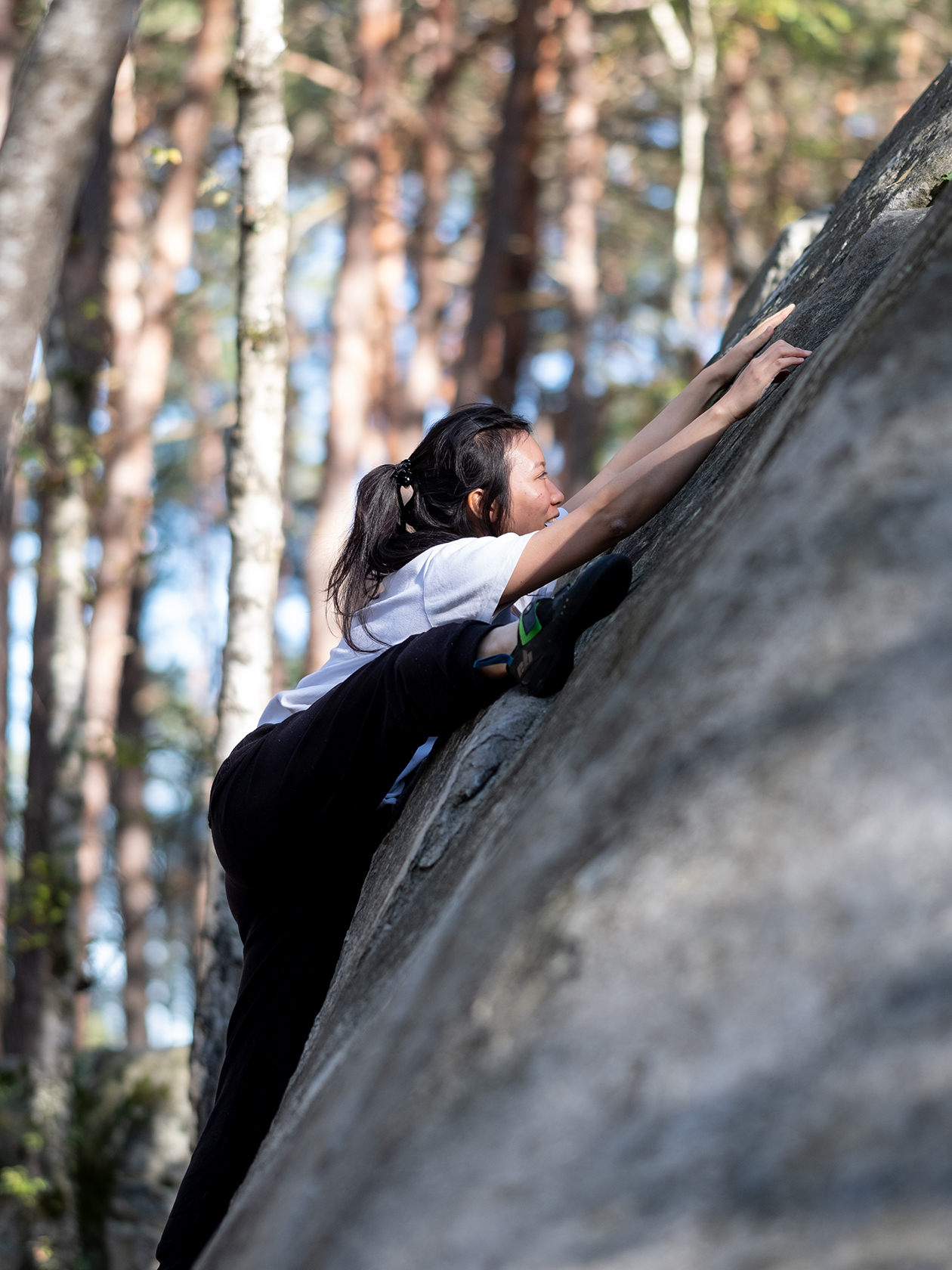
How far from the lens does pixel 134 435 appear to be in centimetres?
862

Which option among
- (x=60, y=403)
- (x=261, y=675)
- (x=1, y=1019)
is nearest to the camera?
(x=261, y=675)

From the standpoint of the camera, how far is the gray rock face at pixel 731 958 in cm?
113

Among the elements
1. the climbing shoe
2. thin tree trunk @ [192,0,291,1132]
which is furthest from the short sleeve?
thin tree trunk @ [192,0,291,1132]

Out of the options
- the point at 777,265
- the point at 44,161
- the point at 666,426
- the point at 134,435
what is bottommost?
the point at 666,426

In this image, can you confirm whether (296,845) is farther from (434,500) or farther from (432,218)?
(432,218)

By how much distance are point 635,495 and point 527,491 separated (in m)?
0.55

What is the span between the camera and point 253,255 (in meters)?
5.06

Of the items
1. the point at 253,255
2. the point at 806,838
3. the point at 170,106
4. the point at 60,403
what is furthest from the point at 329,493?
the point at 806,838

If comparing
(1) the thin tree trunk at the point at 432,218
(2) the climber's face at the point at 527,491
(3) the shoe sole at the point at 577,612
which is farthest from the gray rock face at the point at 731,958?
(1) the thin tree trunk at the point at 432,218

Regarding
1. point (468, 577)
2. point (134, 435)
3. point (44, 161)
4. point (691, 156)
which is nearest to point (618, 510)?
point (468, 577)

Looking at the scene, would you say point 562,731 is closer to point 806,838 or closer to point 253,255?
point 806,838

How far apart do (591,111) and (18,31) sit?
5.48 metres

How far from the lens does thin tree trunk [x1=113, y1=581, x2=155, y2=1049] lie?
10906 millimetres

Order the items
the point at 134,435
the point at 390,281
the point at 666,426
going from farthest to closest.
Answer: the point at 390,281 → the point at 134,435 → the point at 666,426
